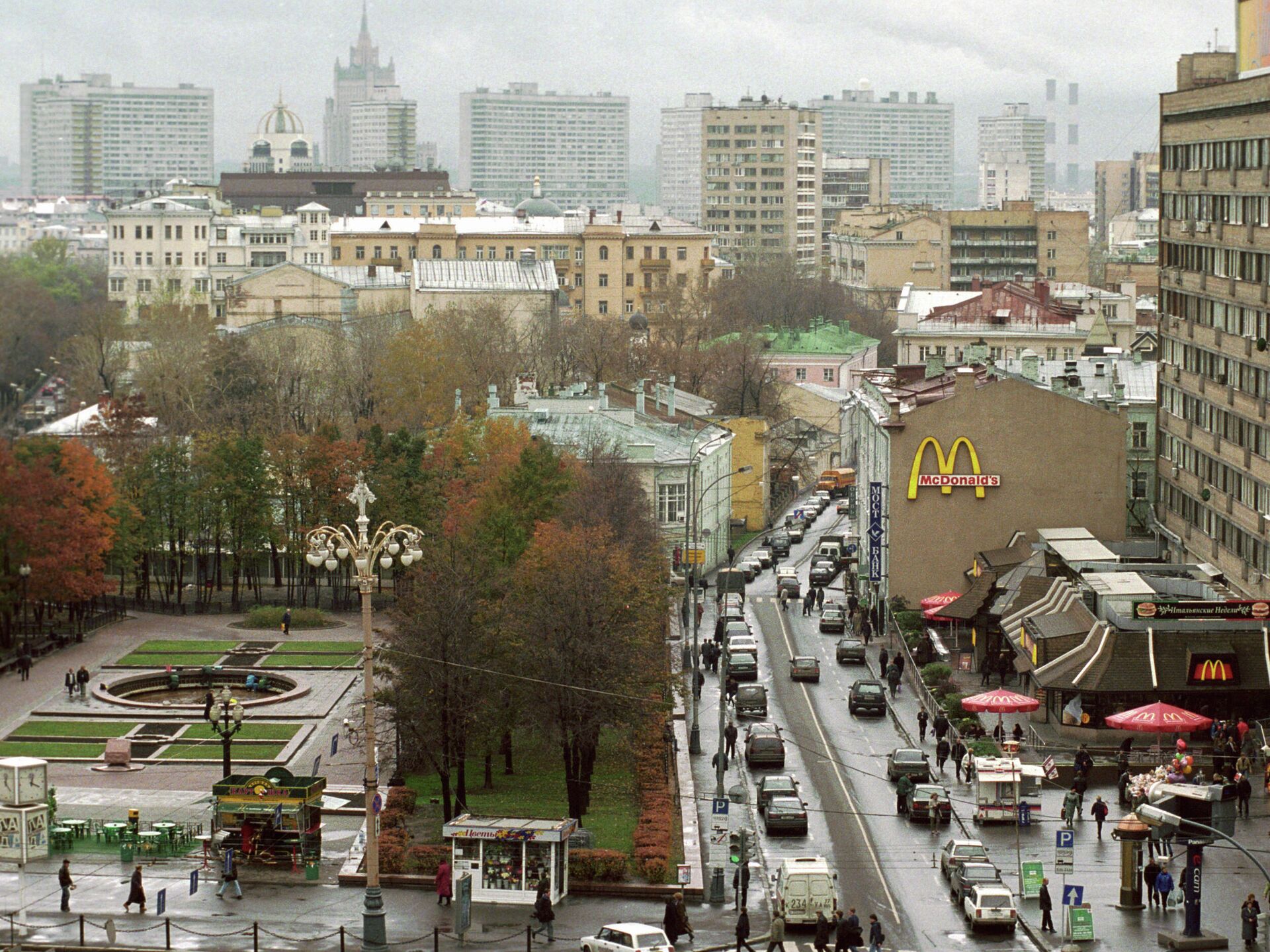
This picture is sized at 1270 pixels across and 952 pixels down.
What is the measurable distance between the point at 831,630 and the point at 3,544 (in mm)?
31749

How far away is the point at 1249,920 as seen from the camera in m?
45.3

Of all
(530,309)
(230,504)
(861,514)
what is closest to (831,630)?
(861,514)

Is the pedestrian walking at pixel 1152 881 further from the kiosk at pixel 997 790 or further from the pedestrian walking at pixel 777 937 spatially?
the pedestrian walking at pixel 777 937

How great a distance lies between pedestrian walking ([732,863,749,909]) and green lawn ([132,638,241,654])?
39.3m

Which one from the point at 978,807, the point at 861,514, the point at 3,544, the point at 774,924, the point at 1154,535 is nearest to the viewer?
the point at 774,924

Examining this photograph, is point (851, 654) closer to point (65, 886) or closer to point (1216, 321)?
point (1216, 321)

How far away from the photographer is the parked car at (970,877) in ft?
157

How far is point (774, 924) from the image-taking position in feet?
150

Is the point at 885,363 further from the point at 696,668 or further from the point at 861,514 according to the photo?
the point at 696,668

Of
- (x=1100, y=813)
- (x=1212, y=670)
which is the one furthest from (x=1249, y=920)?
(x=1212, y=670)

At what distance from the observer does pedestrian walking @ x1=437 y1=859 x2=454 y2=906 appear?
49.5 metres

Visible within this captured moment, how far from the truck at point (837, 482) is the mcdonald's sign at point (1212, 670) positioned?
65.6 m

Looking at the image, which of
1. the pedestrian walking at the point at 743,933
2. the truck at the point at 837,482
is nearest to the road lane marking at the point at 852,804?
the pedestrian walking at the point at 743,933

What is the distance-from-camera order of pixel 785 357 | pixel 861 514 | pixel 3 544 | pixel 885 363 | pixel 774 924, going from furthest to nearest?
pixel 885 363 → pixel 785 357 → pixel 861 514 → pixel 3 544 → pixel 774 924
